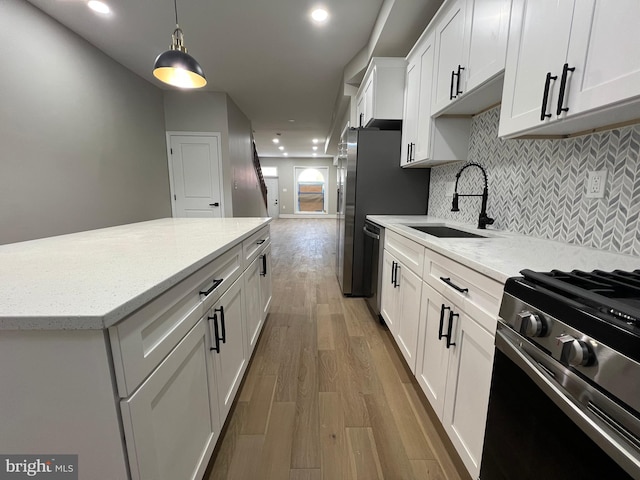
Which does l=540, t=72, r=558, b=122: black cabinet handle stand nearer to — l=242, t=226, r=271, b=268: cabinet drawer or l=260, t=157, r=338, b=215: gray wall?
l=242, t=226, r=271, b=268: cabinet drawer

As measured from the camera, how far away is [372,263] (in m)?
2.58

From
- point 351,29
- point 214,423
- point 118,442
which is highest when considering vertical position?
point 351,29

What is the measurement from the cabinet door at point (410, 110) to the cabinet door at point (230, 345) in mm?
1934

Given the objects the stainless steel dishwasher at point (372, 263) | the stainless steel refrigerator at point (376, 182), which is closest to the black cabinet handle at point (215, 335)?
the stainless steel dishwasher at point (372, 263)

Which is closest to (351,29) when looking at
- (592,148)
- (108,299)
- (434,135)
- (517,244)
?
(434,135)

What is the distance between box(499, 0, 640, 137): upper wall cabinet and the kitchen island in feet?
4.67

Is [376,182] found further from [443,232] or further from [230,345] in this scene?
[230,345]

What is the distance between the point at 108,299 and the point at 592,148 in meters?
1.86

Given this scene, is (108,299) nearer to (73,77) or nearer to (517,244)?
(517,244)

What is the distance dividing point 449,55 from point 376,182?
4.05ft

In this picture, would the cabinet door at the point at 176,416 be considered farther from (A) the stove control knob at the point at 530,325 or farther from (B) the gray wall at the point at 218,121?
(B) the gray wall at the point at 218,121

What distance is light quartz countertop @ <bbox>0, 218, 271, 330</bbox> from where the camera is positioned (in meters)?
0.54

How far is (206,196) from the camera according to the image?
4.60 meters

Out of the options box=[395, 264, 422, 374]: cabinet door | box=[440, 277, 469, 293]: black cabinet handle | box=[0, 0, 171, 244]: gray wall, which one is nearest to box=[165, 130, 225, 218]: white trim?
box=[0, 0, 171, 244]: gray wall
